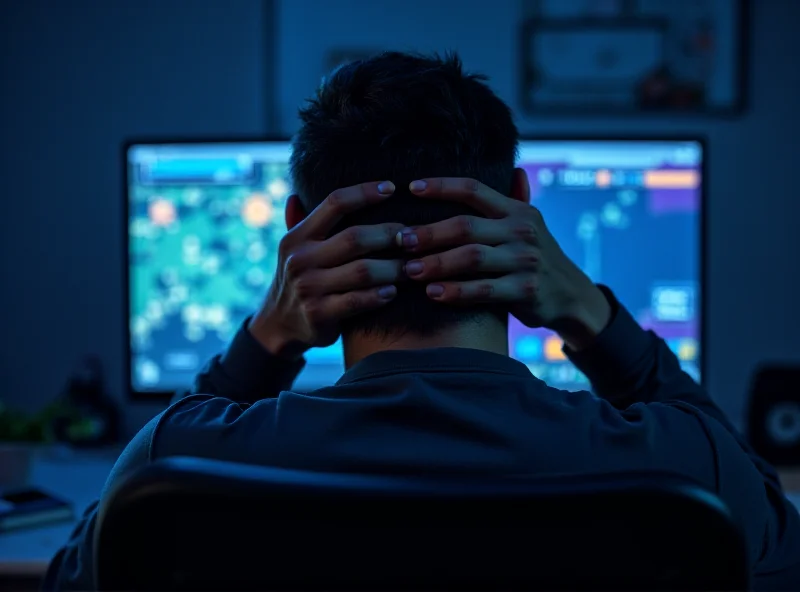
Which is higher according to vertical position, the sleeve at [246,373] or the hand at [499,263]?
the hand at [499,263]

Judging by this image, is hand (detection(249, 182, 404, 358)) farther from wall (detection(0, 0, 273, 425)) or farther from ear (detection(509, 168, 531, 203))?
wall (detection(0, 0, 273, 425))

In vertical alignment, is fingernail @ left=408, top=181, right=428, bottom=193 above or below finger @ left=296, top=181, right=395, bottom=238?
above

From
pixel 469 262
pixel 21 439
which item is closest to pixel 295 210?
pixel 469 262

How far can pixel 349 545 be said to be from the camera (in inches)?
16.1

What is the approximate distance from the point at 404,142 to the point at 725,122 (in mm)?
1224

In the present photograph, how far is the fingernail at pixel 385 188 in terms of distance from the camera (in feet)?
2.25

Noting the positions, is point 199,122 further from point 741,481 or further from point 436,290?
point 741,481

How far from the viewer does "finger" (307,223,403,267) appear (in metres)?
0.69

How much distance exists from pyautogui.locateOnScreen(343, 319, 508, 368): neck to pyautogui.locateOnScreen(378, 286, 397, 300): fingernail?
4 cm

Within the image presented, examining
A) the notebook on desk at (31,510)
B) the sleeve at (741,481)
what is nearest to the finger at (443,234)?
the sleeve at (741,481)

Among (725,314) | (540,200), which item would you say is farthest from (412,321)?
(725,314)

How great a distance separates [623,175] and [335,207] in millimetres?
807

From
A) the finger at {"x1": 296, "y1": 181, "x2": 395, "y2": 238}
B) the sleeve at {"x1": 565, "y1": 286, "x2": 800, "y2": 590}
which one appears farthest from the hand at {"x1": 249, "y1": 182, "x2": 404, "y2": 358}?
the sleeve at {"x1": 565, "y1": 286, "x2": 800, "y2": 590}

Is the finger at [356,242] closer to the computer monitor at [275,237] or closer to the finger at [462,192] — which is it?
the finger at [462,192]
